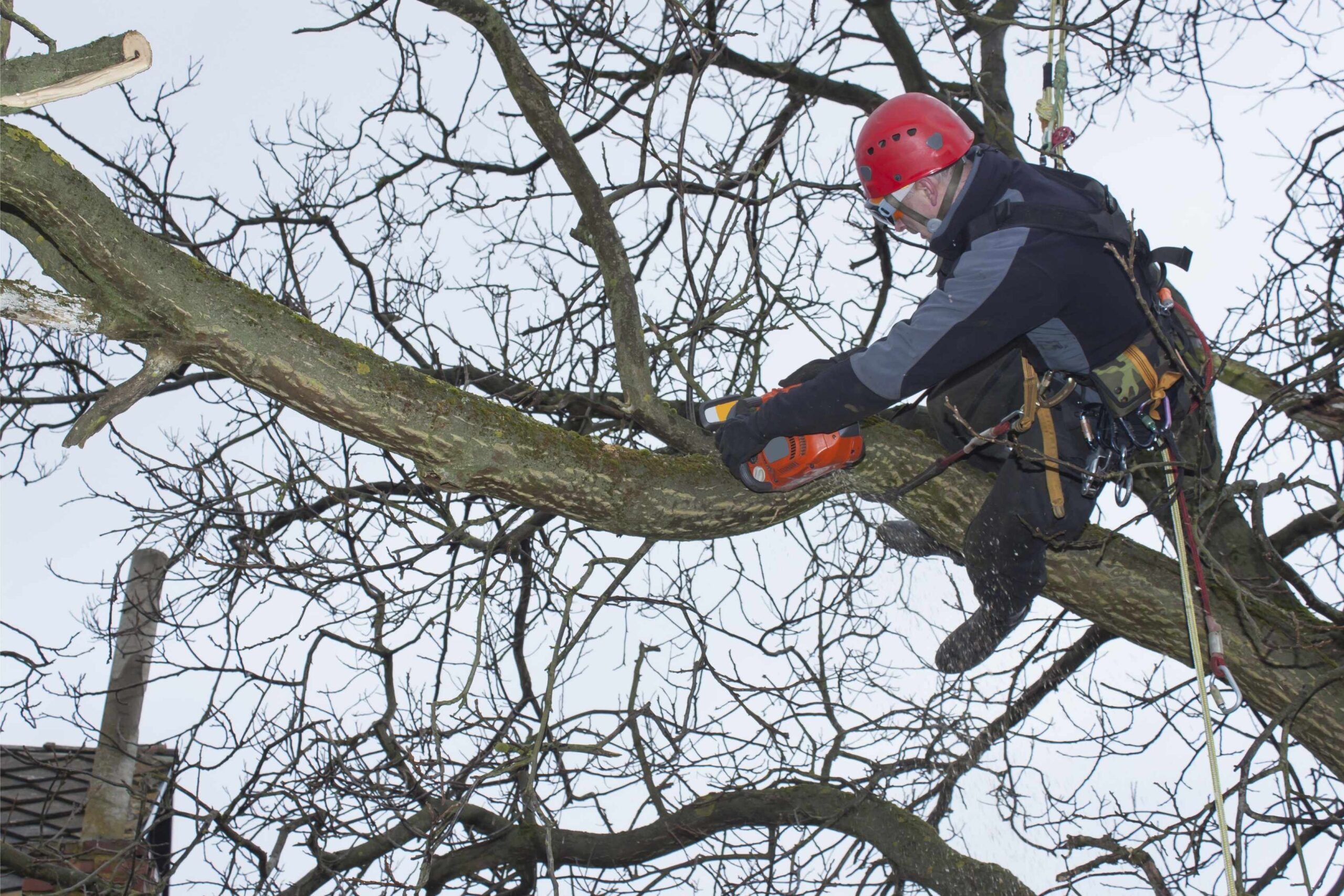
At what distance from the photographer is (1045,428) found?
9.63ft

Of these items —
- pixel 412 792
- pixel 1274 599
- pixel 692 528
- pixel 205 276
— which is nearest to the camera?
pixel 205 276

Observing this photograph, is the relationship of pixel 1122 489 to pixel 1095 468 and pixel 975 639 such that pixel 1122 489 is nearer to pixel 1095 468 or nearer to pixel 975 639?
pixel 1095 468

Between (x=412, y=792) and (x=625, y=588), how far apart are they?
4.18ft

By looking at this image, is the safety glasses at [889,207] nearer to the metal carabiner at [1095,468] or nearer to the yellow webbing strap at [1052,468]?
the yellow webbing strap at [1052,468]

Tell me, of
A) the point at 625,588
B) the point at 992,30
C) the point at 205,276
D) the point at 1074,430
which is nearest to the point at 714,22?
the point at 992,30

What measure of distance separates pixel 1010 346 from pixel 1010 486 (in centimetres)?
42

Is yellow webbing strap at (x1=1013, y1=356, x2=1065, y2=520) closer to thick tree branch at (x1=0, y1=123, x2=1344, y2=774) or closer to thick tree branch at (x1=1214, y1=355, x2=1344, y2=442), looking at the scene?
thick tree branch at (x1=0, y1=123, x2=1344, y2=774)

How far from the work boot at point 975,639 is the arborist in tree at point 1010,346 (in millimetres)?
255

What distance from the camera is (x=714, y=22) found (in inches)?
210

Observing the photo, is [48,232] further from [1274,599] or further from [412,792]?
[1274,599]

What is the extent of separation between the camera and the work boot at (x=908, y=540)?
420 centimetres

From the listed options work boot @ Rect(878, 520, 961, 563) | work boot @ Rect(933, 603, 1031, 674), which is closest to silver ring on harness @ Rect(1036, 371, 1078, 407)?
work boot @ Rect(933, 603, 1031, 674)

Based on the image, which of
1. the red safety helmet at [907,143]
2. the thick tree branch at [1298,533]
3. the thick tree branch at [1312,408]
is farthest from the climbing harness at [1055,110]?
the thick tree branch at [1298,533]

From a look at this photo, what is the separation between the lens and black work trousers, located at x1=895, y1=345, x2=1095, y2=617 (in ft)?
9.55
